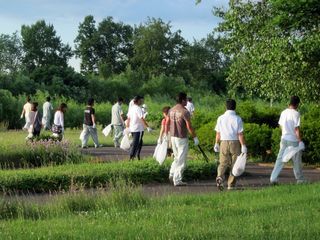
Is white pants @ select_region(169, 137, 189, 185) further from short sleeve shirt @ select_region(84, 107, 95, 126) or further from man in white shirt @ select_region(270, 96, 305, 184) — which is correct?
short sleeve shirt @ select_region(84, 107, 95, 126)

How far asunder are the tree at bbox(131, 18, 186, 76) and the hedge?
71.2m

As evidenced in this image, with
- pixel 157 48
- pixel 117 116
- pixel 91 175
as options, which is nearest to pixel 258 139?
pixel 117 116

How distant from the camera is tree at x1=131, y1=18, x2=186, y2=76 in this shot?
8681 cm

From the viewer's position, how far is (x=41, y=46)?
86812mm

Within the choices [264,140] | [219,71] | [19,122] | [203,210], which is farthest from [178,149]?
[219,71]

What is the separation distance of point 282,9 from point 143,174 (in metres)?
6.17

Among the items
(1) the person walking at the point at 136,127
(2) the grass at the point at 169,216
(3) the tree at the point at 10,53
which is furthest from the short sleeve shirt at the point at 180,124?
(3) the tree at the point at 10,53

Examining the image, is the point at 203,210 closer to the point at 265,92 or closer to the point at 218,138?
the point at 218,138

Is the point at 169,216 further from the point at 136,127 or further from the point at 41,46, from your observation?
the point at 41,46

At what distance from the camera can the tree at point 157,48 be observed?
86.8 m

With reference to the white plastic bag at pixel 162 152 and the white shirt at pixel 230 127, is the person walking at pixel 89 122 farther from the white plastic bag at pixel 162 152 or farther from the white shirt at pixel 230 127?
the white shirt at pixel 230 127

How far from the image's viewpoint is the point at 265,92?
2170cm

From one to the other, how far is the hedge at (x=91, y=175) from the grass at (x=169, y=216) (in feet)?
7.62

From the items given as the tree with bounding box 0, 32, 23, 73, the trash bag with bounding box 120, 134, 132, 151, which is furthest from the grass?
the tree with bounding box 0, 32, 23, 73
